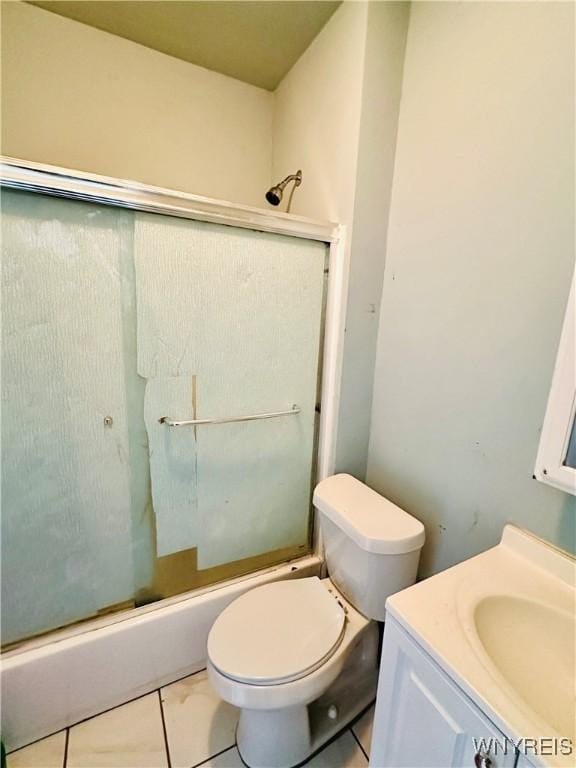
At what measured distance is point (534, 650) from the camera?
749mm

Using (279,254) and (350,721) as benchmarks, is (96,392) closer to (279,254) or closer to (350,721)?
(279,254)

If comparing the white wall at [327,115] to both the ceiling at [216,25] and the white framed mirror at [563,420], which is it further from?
the white framed mirror at [563,420]

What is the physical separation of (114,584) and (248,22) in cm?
209

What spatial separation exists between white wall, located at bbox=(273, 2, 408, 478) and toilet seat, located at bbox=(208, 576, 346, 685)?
1.71ft

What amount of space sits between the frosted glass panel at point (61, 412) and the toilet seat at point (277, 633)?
0.47m

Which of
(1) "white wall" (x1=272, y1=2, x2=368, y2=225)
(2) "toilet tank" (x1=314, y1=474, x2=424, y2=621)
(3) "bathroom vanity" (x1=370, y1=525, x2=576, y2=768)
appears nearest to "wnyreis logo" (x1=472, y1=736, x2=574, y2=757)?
(3) "bathroom vanity" (x1=370, y1=525, x2=576, y2=768)

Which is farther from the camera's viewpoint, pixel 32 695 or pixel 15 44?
pixel 15 44

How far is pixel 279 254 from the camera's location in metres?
1.25

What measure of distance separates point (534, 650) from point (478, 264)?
962mm

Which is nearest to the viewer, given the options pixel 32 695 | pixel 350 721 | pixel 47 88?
pixel 32 695

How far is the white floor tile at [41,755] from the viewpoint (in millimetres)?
1034

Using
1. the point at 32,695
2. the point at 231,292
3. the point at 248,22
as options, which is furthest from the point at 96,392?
the point at 248,22

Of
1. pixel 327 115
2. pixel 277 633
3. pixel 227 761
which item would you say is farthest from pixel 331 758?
pixel 327 115

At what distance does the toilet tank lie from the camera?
1.06 metres
